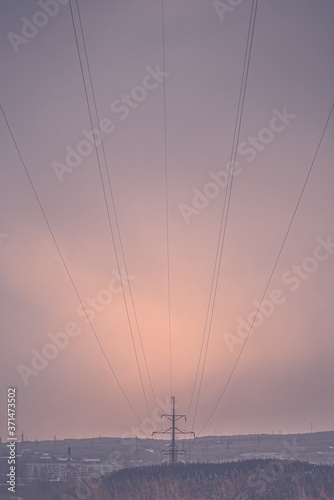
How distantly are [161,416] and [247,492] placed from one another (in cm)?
4793

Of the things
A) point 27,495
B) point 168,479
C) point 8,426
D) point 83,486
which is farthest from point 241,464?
point 8,426

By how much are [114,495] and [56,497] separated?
2.63 meters

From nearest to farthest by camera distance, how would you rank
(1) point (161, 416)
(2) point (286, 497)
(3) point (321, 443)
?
(2) point (286, 497) → (1) point (161, 416) → (3) point (321, 443)

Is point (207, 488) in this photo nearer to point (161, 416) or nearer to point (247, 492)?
point (247, 492)

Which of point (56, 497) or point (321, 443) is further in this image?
point (321, 443)

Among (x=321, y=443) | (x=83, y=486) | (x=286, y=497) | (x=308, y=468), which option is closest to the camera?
(x=286, y=497)

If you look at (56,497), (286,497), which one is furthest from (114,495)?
(286,497)

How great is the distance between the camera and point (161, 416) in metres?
76.2

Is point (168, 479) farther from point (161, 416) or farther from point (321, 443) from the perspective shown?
point (321, 443)

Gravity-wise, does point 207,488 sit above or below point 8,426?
below

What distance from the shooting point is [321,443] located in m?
194

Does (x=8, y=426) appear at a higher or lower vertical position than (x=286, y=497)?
higher

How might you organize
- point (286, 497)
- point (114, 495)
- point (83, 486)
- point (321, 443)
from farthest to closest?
point (321, 443), point (83, 486), point (114, 495), point (286, 497)

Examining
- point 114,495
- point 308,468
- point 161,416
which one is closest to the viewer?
point 114,495
